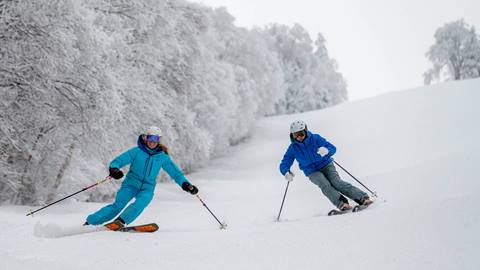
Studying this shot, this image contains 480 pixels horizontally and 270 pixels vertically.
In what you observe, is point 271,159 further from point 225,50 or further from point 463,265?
point 463,265

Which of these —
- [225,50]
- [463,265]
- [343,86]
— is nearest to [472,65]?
[343,86]

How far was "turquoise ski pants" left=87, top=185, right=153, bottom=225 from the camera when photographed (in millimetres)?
5809

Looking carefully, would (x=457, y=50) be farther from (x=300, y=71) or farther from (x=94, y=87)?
(x=94, y=87)

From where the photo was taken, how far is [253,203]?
515 inches

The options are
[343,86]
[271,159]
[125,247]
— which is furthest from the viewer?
[343,86]

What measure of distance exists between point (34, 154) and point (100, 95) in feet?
5.62

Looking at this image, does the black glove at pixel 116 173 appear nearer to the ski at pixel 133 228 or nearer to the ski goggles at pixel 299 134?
the ski at pixel 133 228

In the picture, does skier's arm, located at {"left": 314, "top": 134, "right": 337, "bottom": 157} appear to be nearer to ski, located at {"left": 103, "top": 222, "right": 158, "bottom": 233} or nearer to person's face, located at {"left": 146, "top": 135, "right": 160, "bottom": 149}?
person's face, located at {"left": 146, "top": 135, "right": 160, "bottom": 149}

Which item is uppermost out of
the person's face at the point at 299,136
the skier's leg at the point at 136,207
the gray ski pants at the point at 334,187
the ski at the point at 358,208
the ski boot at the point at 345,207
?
the person's face at the point at 299,136

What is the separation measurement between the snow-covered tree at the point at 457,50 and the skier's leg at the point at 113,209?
4048cm

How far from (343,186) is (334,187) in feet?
0.61

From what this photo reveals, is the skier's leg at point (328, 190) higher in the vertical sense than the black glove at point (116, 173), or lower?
lower

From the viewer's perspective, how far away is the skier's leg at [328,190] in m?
6.71

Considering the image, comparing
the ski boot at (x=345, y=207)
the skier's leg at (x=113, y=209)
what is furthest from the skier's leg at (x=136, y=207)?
the ski boot at (x=345, y=207)
